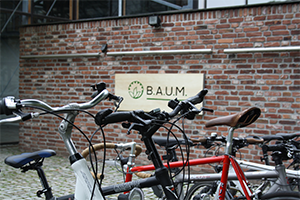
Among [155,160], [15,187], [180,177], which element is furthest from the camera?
[15,187]

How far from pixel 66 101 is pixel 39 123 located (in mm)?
901

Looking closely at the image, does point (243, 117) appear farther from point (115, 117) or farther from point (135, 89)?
point (135, 89)

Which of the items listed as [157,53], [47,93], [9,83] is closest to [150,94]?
[157,53]

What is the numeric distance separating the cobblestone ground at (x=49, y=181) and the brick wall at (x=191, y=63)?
90 centimetres

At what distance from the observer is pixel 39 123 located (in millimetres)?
7105

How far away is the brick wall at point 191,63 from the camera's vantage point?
5023 millimetres

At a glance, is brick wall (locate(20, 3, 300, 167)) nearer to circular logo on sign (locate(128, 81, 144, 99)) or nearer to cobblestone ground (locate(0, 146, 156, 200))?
circular logo on sign (locate(128, 81, 144, 99))

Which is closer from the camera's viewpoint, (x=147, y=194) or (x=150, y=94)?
(x=147, y=194)

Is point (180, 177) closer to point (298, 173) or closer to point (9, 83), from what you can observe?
point (298, 173)

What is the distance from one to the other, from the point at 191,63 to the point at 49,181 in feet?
10.1

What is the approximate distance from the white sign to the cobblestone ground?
1.36m

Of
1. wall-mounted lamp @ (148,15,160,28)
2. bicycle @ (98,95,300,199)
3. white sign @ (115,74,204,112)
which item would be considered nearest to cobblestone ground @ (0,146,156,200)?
white sign @ (115,74,204,112)

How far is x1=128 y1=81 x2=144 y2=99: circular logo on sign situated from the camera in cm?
602

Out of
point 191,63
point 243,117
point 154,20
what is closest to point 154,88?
point 191,63
